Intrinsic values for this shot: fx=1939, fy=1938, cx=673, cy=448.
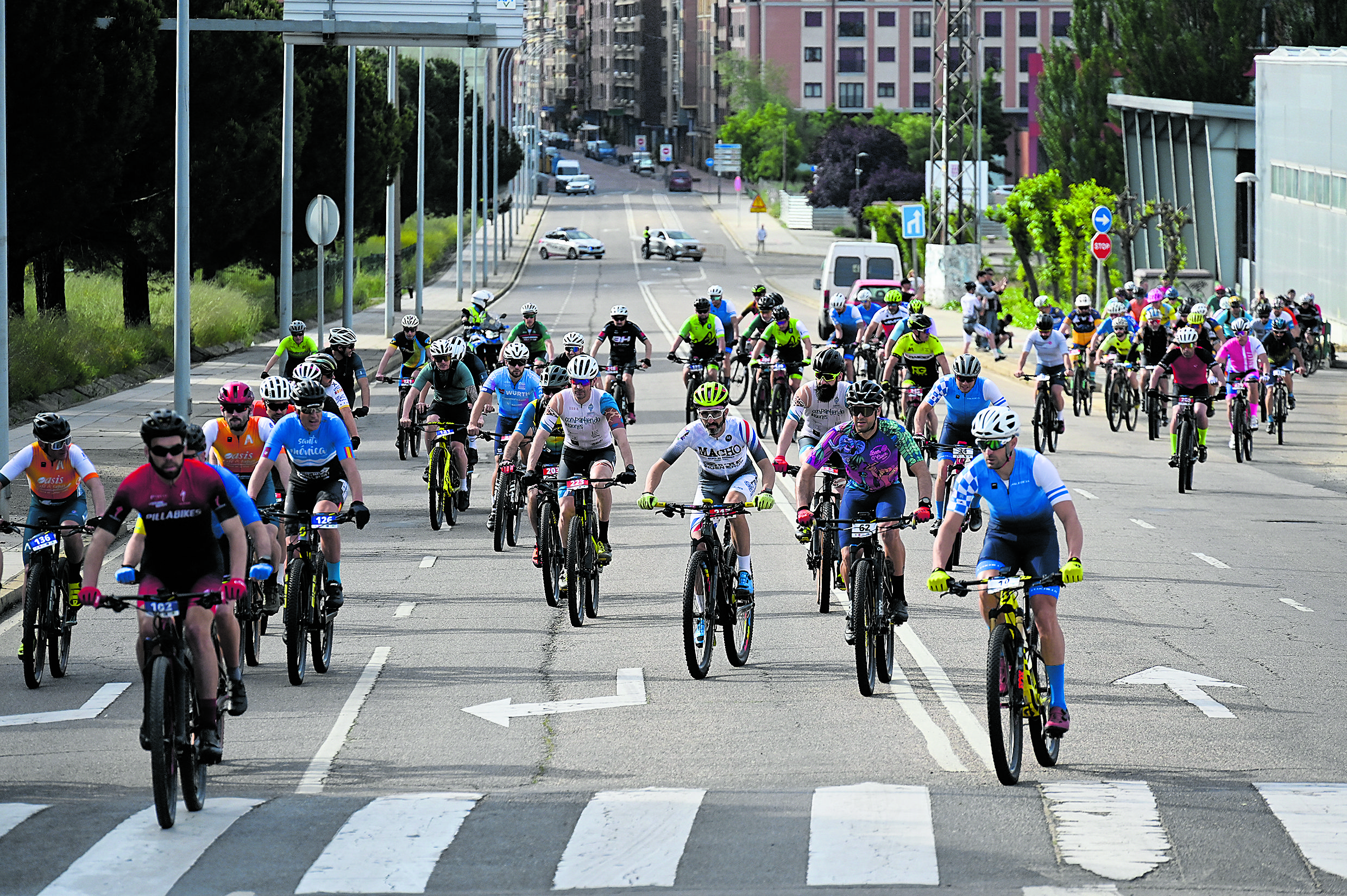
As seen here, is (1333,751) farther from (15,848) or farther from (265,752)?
(15,848)

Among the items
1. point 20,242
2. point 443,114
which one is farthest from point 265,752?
point 443,114

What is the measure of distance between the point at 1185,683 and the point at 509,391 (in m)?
8.51

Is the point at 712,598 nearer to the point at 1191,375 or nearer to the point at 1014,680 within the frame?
the point at 1014,680

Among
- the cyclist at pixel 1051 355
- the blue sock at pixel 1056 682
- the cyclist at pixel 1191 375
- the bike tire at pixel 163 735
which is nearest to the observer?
the bike tire at pixel 163 735

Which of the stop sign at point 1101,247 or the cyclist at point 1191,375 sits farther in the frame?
the stop sign at point 1101,247

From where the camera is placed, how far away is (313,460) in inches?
527

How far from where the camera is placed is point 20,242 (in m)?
33.3

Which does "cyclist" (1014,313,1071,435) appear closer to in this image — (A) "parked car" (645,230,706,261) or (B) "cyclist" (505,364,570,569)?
(B) "cyclist" (505,364,570,569)

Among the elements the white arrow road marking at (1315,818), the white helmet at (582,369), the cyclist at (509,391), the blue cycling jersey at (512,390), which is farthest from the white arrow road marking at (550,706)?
the blue cycling jersey at (512,390)

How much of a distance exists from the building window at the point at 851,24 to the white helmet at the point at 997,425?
139 m

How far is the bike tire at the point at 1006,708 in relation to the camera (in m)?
9.66

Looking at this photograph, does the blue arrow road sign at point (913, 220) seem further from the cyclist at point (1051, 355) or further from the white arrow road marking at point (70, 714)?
the white arrow road marking at point (70, 714)

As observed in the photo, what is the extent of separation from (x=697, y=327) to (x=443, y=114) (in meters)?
73.1

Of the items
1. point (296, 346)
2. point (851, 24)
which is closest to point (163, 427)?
point (296, 346)
